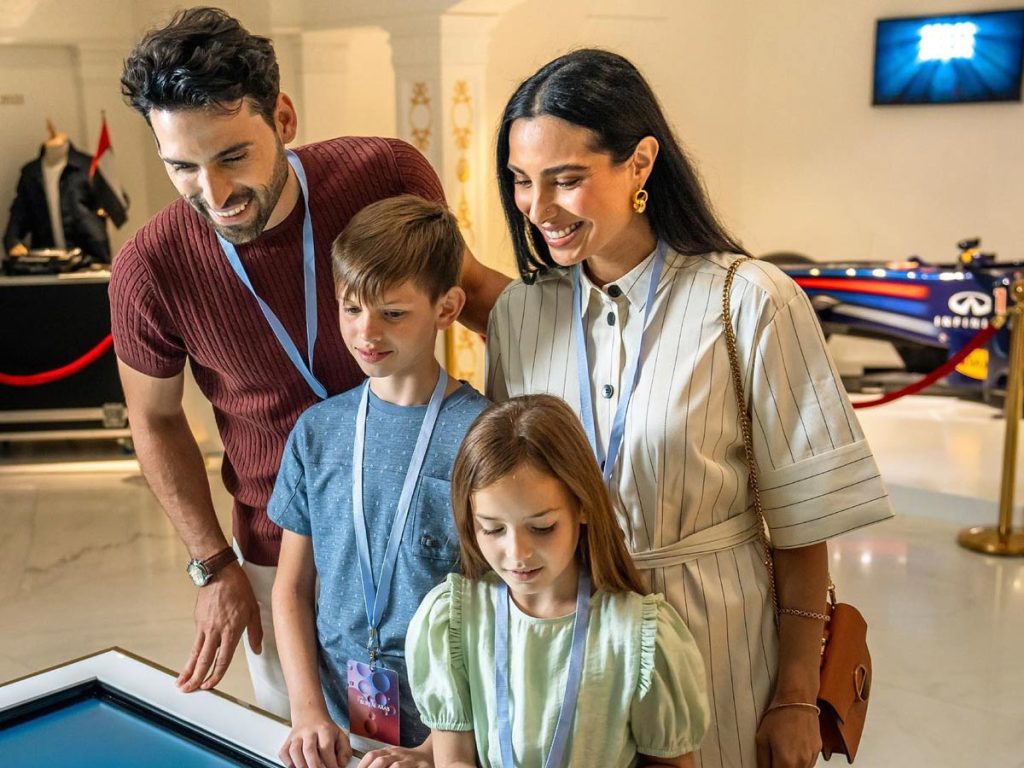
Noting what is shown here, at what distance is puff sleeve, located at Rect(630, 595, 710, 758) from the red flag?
7159 mm

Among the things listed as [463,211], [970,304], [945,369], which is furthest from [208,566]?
[970,304]

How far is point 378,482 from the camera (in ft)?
6.91

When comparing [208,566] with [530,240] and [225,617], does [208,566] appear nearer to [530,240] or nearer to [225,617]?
[225,617]

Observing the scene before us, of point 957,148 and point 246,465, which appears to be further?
point 957,148

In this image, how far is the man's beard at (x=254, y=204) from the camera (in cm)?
214

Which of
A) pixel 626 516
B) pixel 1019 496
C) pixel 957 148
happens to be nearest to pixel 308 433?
pixel 626 516

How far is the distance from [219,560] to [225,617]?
119 mm

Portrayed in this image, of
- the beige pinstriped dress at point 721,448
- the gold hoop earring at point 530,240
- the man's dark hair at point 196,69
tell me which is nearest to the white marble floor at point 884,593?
the beige pinstriped dress at point 721,448

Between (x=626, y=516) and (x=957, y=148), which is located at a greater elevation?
(x=957, y=148)

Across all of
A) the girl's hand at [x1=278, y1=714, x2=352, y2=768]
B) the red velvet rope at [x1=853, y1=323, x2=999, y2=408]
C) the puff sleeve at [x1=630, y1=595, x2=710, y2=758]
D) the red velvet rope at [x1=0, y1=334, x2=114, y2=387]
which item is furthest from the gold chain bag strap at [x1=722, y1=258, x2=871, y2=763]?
the red velvet rope at [x1=0, y1=334, x2=114, y2=387]

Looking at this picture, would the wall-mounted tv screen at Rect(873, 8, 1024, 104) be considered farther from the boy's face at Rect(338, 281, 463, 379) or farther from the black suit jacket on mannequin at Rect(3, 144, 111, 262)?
the boy's face at Rect(338, 281, 463, 379)

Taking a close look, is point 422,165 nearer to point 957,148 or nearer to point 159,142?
point 159,142

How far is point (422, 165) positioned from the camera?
2.52 m

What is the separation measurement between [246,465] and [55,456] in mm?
6062
